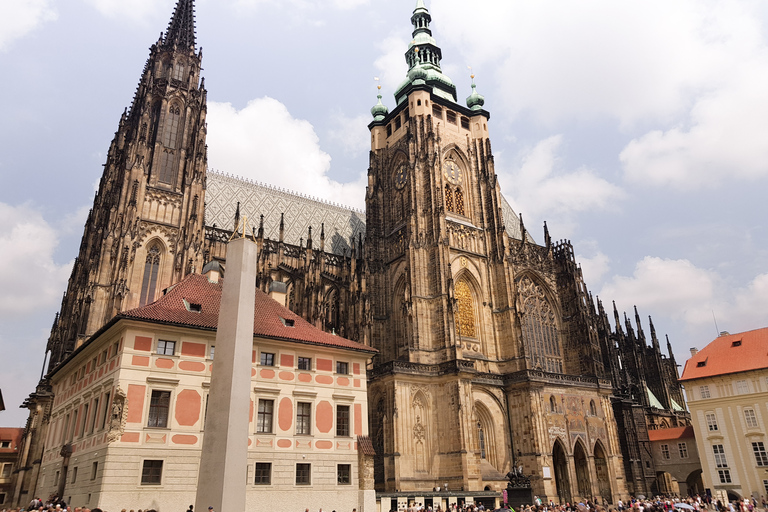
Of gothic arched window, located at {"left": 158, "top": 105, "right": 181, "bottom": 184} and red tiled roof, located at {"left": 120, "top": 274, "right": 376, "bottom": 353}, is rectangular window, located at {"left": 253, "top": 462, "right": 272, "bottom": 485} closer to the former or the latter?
red tiled roof, located at {"left": 120, "top": 274, "right": 376, "bottom": 353}

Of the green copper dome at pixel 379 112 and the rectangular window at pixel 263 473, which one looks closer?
the rectangular window at pixel 263 473

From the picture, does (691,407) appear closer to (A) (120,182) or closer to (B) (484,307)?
(B) (484,307)

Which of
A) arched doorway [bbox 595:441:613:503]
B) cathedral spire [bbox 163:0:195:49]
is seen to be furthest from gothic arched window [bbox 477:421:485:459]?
cathedral spire [bbox 163:0:195:49]

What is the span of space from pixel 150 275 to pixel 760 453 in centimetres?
4014

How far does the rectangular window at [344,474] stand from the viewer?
2455cm

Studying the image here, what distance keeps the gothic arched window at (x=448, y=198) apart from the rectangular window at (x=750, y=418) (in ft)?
79.7

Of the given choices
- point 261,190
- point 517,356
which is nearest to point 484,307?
point 517,356

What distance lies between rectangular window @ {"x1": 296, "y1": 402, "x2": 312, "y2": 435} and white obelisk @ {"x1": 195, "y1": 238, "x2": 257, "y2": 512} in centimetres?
1175

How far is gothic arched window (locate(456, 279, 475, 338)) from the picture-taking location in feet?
132


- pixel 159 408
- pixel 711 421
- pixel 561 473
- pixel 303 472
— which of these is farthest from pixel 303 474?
pixel 711 421

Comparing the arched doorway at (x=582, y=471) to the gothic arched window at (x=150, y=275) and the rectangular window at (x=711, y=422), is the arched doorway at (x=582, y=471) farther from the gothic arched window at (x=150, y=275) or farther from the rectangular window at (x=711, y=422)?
the gothic arched window at (x=150, y=275)

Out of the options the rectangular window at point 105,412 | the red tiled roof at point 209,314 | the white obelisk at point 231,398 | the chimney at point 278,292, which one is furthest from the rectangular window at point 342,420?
the white obelisk at point 231,398

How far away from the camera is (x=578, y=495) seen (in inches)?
1437

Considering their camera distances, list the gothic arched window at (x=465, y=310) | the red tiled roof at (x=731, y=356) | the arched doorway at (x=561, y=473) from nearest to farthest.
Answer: the arched doorway at (x=561, y=473), the red tiled roof at (x=731, y=356), the gothic arched window at (x=465, y=310)
